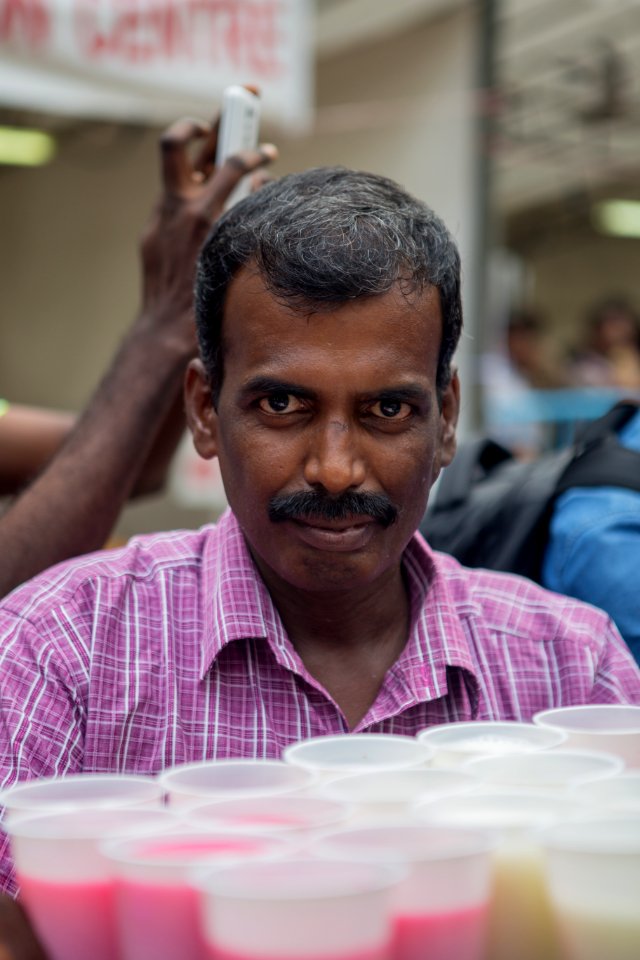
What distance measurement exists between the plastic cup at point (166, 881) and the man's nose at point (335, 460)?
64 cm

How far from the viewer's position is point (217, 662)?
1634 mm

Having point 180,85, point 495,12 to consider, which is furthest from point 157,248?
point 495,12

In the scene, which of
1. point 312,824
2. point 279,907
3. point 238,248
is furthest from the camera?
point 238,248

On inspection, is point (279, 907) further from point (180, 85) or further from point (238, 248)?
point (180, 85)

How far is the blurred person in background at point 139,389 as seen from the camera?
208cm

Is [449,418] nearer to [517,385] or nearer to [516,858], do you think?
[516,858]

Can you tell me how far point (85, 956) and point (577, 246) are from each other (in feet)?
69.0

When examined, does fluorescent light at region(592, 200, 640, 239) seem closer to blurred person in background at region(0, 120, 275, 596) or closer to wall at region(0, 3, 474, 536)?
wall at region(0, 3, 474, 536)

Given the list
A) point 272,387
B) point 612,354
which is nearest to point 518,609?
point 272,387

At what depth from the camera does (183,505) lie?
7.61 meters

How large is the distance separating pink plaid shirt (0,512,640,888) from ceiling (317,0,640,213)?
5.11 meters

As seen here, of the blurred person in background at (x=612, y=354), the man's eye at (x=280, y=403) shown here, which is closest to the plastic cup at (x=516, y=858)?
the man's eye at (x=280, y=403)

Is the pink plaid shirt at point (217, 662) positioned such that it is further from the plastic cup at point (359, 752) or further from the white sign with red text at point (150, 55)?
the white sign with red text at point (150, 55)

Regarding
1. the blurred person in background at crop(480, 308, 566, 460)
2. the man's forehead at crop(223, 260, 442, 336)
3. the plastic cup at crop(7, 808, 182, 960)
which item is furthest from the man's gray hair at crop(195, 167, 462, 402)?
the blurred person in background at crop(480, 308, 566, 460)
